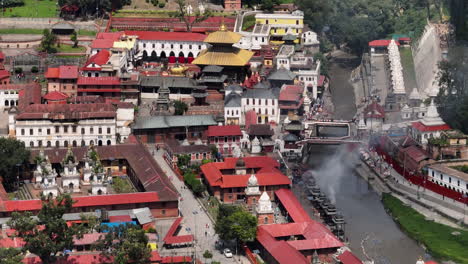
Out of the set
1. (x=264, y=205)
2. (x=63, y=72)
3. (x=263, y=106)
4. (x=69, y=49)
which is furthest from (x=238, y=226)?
(x=69, y=49)

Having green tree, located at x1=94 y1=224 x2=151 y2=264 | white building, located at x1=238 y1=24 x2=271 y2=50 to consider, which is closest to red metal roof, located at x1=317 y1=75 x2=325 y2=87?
white building, located at x1=238 y1=24 x2=271 y2=50

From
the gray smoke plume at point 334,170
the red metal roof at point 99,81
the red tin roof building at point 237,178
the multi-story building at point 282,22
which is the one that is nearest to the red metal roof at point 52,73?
the red metal roof at point 99,81

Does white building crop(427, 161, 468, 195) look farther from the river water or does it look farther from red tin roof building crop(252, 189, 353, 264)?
red tin roof building crop(252, 189, 353, 264)

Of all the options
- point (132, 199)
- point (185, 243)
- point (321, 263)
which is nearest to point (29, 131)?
Answer: point (132, 199)

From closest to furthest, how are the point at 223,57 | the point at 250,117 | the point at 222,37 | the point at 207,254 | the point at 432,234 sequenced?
1. the point at 207,254
2. the point at 432,234
3. the point at 250,117
4. the point at 223,57
5. the point at 222,37

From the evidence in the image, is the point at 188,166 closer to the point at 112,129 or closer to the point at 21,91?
the point at 112,129

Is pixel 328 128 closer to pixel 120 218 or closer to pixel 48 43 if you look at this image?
pixel 48 43
